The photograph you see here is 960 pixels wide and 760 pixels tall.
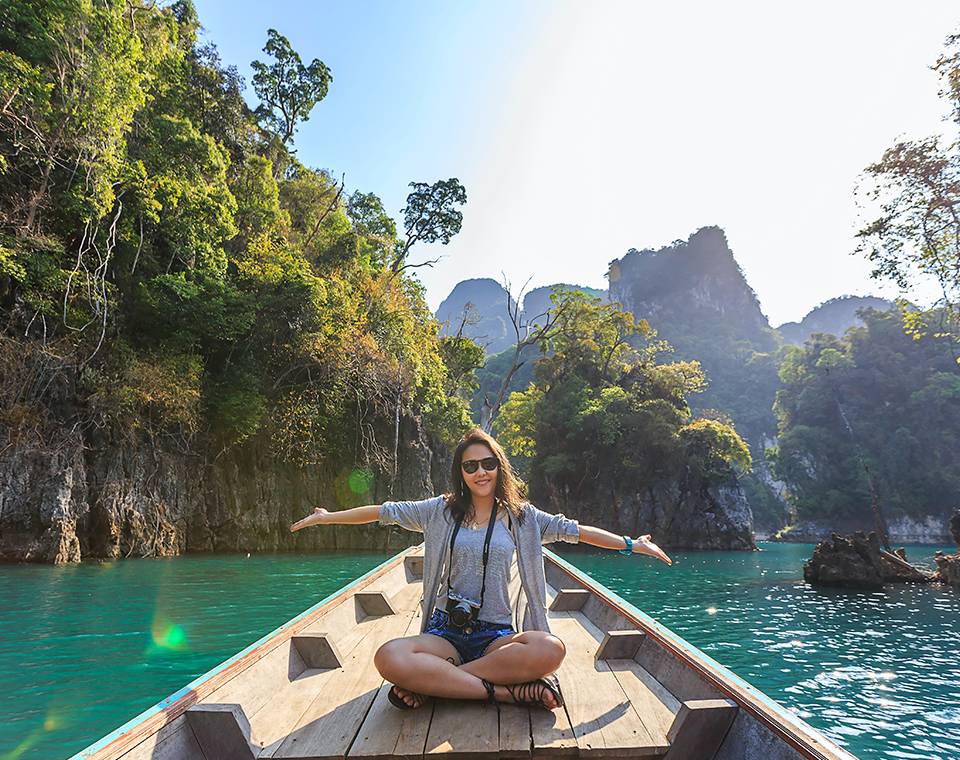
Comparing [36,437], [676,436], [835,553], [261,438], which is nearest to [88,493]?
[36,437]

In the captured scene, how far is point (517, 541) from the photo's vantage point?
262 centimetres

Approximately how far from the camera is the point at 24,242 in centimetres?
1089

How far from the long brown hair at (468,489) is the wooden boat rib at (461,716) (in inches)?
32.6

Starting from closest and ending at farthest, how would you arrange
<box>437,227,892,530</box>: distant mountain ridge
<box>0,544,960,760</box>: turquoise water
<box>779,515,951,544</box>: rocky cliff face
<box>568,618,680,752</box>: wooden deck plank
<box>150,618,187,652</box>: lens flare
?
1. <box>568,618,680,752</box>: wooden deck plank
2. <box>0,544,960,760</box>: turquoise water
3. <box>150,618,187,652</box>: lens flare
4. <box>779,515,951,544</box>: rocky cliff face
5. <box>437,227,892,530</box>: distant mountain ridge

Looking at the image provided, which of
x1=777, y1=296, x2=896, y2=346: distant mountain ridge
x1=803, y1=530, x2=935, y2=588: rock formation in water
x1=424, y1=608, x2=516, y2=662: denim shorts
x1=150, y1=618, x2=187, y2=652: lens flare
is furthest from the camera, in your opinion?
x1=777, y1=296, x2=896, y2=346: distant mountain ridge

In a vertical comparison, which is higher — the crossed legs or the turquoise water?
the crossed legs

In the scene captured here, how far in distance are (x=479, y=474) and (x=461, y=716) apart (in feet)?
3.34

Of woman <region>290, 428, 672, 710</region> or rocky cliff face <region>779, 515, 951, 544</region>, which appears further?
rocky cliff face <region>779, 515, 951, 544</region>

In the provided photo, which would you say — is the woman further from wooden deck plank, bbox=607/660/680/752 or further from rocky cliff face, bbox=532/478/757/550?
rocky cliff face, bbox=532/478/757/550

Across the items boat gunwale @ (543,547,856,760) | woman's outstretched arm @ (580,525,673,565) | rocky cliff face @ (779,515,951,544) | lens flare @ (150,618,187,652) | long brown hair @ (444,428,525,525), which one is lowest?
rocky cliff face @ (779,515,951,544)

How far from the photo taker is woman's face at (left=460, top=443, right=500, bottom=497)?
2678 mm

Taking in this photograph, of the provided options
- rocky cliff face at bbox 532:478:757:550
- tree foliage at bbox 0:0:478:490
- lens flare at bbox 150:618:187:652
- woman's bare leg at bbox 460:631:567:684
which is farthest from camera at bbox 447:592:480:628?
rocky cliff face at bbox 532:478:757:550

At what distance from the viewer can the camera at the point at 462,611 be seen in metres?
2.46

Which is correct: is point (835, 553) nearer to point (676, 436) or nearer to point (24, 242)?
point (676, 436)
